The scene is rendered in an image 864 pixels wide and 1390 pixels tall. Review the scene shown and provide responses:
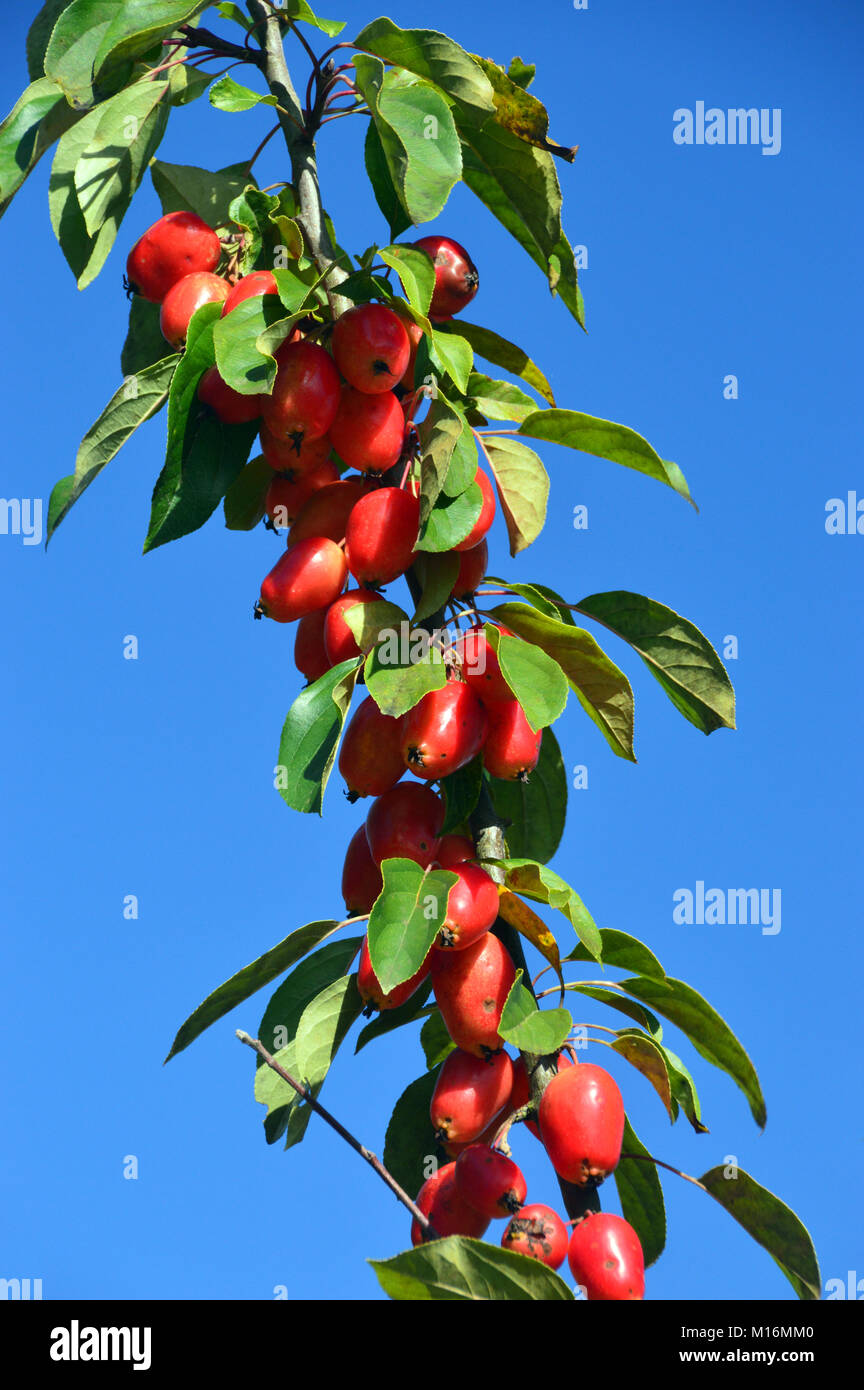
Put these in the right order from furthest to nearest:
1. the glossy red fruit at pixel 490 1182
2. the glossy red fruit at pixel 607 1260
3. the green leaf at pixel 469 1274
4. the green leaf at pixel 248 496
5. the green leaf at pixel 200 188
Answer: the green leaf at pixel 200 188 → the green leaf at pixel 248 496 → the glossy red fruit at pixel 490 1182 → the glossy red fruit at pixel 607 1260 → the green leaf at pixel 469 1274

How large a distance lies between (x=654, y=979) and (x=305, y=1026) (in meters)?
0.50

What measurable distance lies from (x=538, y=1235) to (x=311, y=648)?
916mm

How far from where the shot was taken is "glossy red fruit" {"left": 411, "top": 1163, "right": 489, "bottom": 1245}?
167 cm

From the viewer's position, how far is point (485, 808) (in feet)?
6.20

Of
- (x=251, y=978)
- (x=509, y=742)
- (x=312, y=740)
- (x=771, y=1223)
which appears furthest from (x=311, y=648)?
(x=771, y=1223)

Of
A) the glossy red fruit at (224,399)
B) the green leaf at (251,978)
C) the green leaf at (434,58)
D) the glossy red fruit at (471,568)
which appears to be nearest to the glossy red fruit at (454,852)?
the green leaf at (251,978)

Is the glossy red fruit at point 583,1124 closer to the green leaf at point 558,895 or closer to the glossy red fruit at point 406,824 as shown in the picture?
the green leaf at point 558,895

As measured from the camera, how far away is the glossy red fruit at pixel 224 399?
189 cm

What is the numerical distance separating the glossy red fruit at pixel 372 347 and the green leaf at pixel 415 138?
143mm

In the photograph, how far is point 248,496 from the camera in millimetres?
2174

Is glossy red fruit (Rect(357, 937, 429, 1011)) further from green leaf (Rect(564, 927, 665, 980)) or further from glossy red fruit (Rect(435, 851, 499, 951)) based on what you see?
green leaf (Rect(564, 927, 665, 980))

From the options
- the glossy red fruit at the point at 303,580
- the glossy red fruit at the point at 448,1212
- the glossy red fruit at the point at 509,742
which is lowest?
the glossy red fruit at the point at 448,1212
